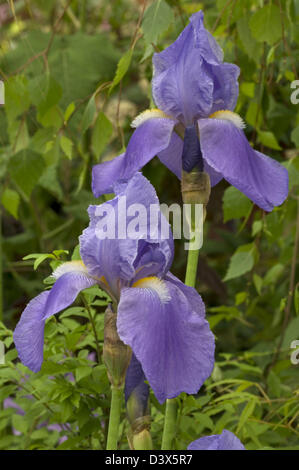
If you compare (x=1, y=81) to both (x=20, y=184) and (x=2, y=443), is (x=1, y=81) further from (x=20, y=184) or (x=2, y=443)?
(x=2, y=443)

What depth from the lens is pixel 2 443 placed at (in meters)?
0.79

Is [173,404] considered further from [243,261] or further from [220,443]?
[243,261]

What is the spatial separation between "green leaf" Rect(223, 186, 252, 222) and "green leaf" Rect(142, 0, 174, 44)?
24 centimetres

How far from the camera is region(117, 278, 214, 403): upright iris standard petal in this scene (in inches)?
18.5

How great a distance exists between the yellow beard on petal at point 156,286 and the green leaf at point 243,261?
412mm

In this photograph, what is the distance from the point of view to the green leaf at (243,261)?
3.05 ft

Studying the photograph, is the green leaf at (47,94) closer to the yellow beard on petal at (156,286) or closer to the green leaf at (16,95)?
the green leaf at (16,95)

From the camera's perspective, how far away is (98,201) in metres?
0.79

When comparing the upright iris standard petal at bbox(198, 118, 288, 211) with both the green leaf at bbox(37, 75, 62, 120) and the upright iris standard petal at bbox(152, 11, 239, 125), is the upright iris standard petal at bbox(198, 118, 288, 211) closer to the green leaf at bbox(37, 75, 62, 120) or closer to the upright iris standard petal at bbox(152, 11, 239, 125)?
the upright iris standard petal at bbox(152, 11, 239, 125)

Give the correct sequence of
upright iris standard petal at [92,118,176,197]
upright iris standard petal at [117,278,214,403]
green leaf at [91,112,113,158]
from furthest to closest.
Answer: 1. green leaf at [91,112,113,158]
2. upright iris standard petal at [92,118,176,197]
3. upright iris standard petal at [117,278,214,403]

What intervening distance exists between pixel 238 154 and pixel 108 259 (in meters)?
0.15

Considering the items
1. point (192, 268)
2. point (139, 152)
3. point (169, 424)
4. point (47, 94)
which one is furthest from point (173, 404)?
point (47, 94)

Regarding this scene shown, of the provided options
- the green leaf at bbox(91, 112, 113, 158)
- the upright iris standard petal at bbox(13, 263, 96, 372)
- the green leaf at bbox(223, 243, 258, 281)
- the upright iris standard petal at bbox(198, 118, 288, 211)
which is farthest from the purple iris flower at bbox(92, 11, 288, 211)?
the green leaf at bbox(223, 243, 258, 281)

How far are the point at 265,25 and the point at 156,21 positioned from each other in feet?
0.48
